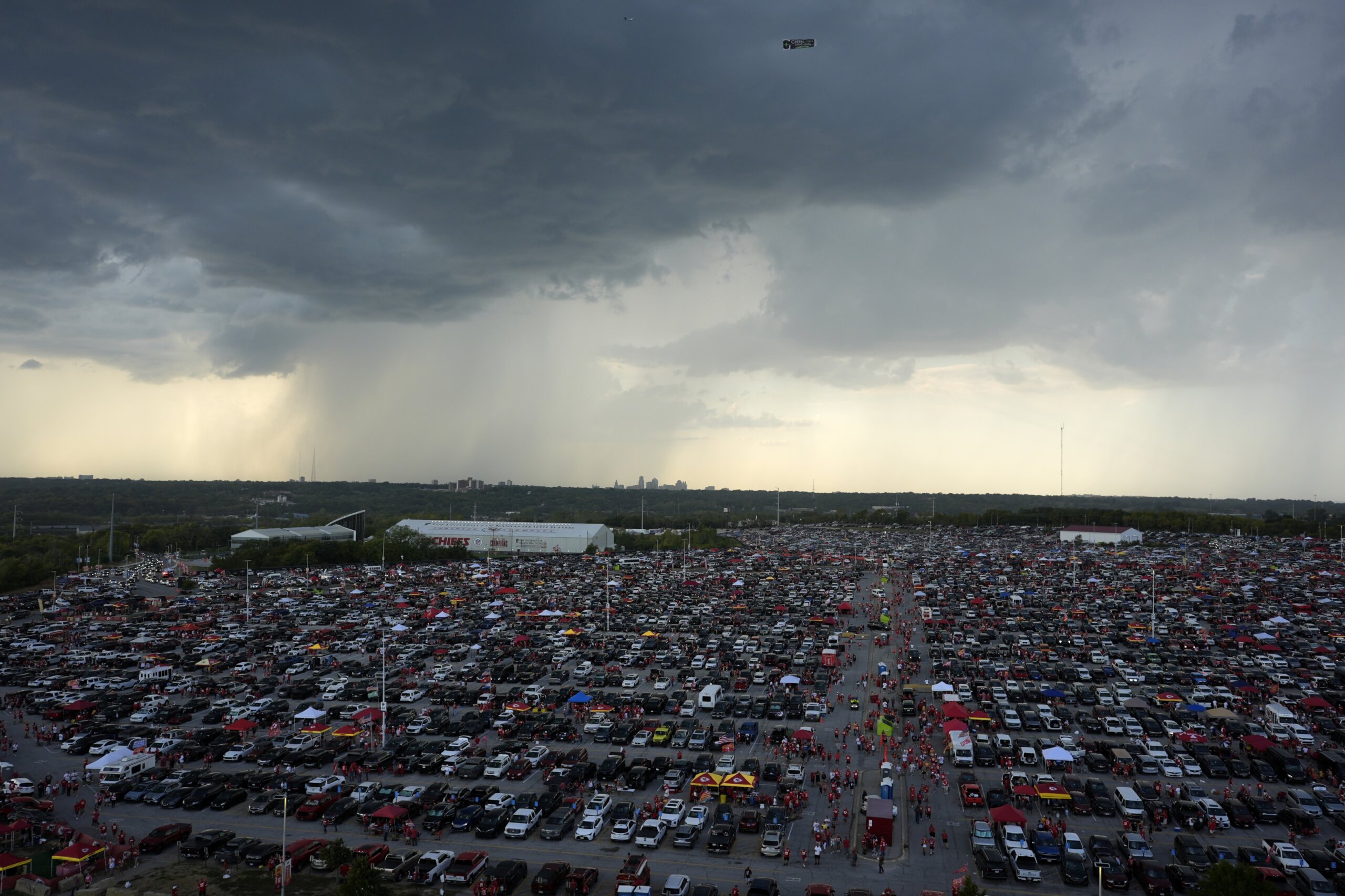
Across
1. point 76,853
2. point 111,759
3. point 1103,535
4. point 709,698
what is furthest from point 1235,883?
point 1103,535

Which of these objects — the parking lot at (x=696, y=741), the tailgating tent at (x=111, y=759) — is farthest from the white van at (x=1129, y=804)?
the tailgating tent at (x=111, y=759)

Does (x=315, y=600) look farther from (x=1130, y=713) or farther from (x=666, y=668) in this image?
(x=1130, y=713)

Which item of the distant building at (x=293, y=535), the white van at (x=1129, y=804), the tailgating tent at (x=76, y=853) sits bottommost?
the tailgating tent at (x=76, y=853)

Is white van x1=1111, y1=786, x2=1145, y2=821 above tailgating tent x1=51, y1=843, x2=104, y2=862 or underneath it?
above

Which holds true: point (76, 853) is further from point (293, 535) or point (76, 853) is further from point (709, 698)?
point (293, 535)

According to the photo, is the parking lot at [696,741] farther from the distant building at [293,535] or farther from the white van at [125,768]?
the distant building at [293,535]

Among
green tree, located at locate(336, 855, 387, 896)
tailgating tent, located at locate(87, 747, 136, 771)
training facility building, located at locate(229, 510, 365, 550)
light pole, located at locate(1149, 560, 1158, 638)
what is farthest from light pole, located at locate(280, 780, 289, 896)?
training facility building, located at locate(229, 510, 365, 550)

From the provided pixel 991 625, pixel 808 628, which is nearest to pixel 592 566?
pixel 808 628

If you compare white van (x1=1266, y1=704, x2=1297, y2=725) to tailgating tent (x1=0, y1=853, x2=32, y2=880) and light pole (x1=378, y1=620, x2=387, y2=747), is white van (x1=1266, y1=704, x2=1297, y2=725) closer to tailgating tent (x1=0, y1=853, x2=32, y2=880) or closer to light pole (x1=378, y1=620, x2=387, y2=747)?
light pole (x1=378, y1=620, x2=387, y2=747)
